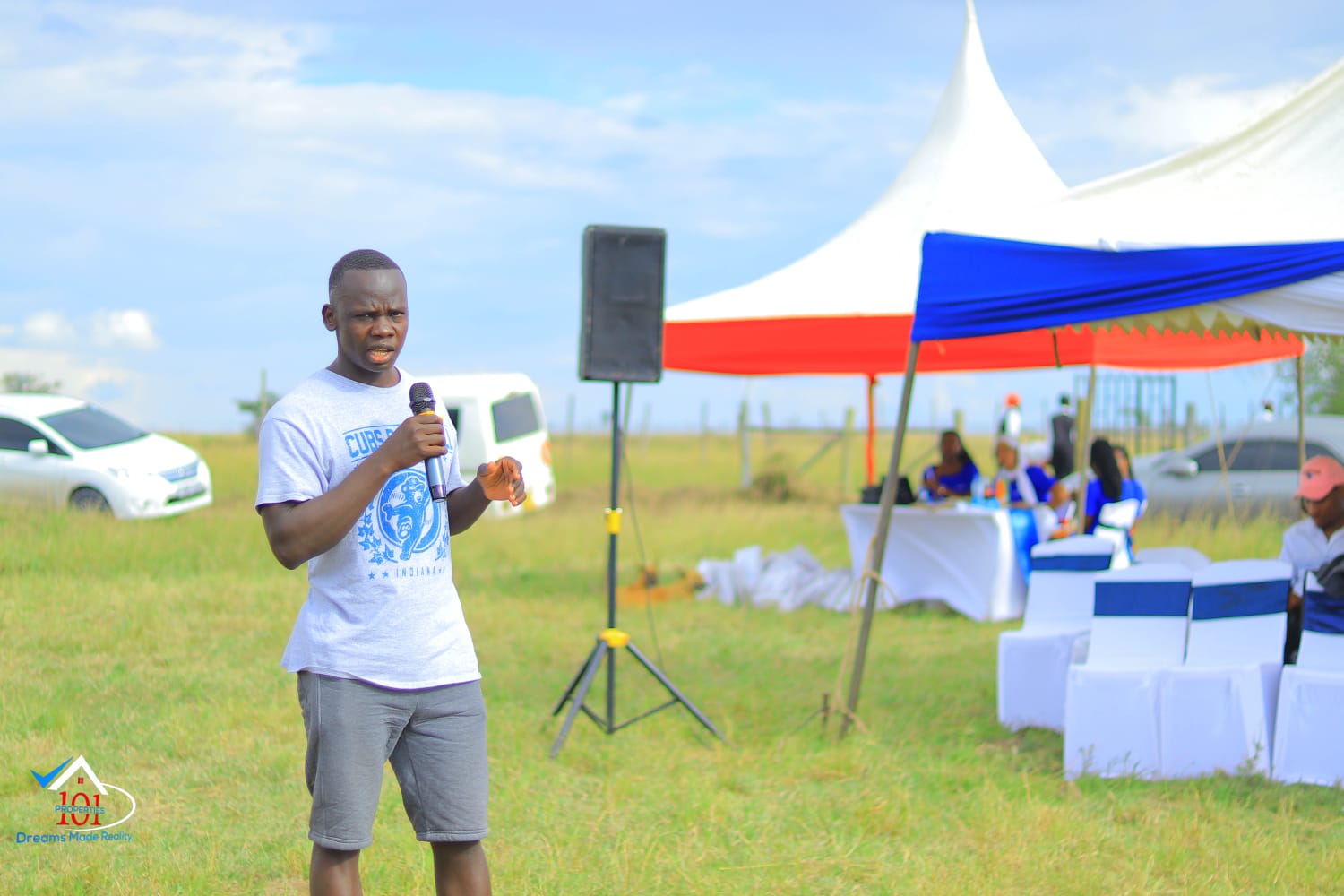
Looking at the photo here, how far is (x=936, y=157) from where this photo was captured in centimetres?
735

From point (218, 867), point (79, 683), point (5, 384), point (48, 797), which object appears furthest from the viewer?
point (5, 384)

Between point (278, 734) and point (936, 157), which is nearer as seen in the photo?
point (278, 734)

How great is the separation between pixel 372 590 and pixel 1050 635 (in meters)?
3.93

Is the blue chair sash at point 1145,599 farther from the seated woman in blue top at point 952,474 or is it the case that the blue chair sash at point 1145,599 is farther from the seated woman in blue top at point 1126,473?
the seated woman in blue top at point 952,474

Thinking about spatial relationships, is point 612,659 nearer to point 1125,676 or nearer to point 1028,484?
point 1125,676

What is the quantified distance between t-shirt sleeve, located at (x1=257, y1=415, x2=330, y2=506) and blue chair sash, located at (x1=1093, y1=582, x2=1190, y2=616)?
3751 mm

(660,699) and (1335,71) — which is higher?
(1335,71)

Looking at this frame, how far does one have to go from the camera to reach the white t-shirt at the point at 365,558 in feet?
7.27

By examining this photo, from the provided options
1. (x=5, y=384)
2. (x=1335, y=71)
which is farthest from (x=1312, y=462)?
(x=5, y=384)

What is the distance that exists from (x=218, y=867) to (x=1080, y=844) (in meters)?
2.81

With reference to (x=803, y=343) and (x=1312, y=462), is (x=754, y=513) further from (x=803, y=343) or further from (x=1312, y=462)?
(x=1312, y=462)

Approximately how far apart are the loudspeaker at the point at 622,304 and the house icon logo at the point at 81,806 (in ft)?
8.52

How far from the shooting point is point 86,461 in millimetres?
11047

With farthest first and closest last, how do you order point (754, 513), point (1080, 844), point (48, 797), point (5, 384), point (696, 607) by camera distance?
point (5, 384) → point (754, 513) → point (696, 607) → point (48, 797) → point (1080, 844)
